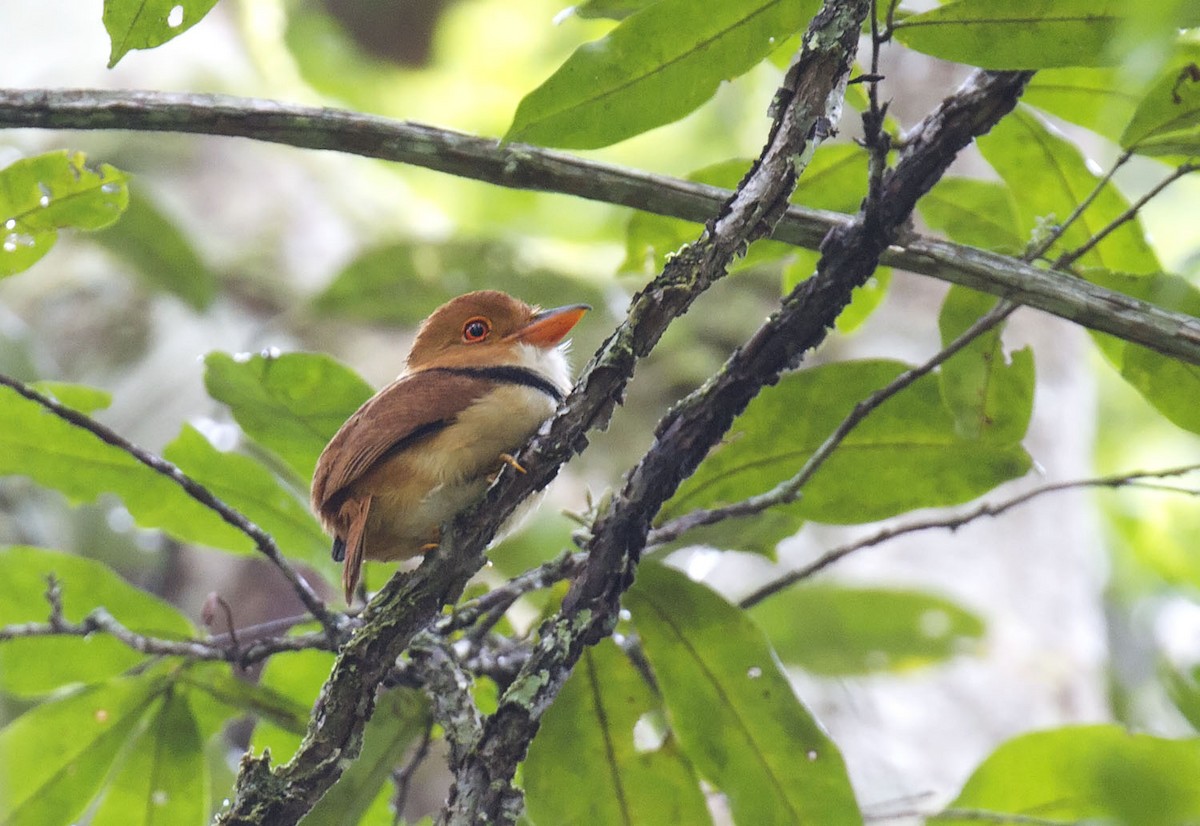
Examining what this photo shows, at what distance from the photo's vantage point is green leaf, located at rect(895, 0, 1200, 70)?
1562 millimetres

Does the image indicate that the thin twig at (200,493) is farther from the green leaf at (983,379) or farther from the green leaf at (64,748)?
the green leaf at (983,379)

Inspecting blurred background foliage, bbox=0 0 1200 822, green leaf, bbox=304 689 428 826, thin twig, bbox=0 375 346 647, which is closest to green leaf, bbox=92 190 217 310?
blurred background foliage, bbox=0 0 1200 822

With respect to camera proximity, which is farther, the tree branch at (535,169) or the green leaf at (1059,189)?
the green leaf at (1059,189)

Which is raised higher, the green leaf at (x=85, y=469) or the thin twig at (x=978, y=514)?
the green leaf at (x=85, y=469)

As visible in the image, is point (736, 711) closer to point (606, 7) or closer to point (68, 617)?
point (606, 7)

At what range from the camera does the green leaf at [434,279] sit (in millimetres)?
4223

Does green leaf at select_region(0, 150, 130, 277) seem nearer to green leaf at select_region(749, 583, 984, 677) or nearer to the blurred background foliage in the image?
the blurred background foliage

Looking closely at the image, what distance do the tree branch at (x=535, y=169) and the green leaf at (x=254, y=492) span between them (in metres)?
0.87

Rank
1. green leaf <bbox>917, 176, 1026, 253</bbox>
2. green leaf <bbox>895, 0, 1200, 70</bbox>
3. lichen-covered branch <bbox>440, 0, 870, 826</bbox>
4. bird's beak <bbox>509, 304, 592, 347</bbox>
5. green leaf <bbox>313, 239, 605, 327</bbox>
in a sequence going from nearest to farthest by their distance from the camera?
1. lichen-covered branch <bbox>440, 0, 870, 826</bbox>
2. green leaf <bbox>895, 0, 1200, 70</bbox>
3. green leaf <bbox>917, 176, 1026, 253</bbox>
4. bird's beak <bbox>509, 304, 592, 347</bbox>
5. green leaf <bbox>313, 239, 605, 327</bbox>

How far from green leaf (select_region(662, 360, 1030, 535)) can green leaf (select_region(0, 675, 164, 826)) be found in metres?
1.29

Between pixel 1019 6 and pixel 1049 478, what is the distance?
2346 mm

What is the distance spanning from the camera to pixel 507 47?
738 cm

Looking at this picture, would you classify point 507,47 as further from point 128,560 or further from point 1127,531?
point 1127,531

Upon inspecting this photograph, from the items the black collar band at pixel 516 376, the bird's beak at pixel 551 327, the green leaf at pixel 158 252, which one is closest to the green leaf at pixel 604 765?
the black collar band at pixel 516 376
